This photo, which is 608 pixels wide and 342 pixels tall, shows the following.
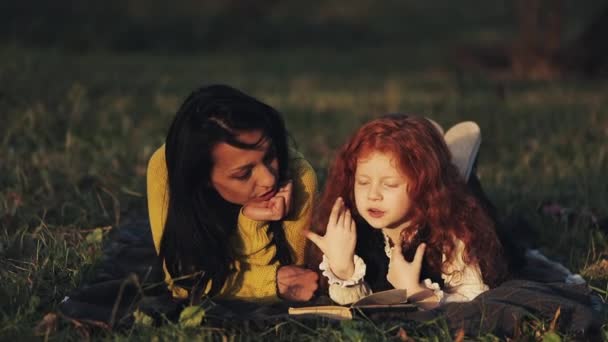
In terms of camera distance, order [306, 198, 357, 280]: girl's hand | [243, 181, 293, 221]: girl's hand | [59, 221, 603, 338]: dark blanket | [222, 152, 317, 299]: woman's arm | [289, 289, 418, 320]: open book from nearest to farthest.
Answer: [59, 221, 603, 338]: dark blanket, [289, 289, 418, 320]: open book, [306, 198, 357, 280]: girl's hand, [243, 181, 293, 221]: girl's hand, [222, 152, 317, 299]: woman's arm

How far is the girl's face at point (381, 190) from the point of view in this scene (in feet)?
12.8

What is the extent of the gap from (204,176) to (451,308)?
3.93 feet

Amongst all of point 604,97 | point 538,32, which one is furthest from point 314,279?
point 538,32

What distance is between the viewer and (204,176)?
4031 millimetres

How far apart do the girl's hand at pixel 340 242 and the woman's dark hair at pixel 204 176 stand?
355 millimetres

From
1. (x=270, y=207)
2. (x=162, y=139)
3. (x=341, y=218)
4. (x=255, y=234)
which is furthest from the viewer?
(x=162, y=139)

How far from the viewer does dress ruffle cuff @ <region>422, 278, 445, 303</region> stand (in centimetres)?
394

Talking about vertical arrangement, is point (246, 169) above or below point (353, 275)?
above

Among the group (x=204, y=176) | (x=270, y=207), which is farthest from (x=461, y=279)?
(x=204, y=176)

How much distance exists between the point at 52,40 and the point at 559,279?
1051 centimetres

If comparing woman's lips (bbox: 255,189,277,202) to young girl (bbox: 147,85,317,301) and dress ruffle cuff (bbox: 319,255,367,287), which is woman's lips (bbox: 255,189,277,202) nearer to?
young girl (bbox: 147,85,317,301)

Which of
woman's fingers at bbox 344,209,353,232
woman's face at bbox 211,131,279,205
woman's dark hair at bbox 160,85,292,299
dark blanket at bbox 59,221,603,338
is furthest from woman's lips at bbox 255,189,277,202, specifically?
dark blanket at bbox 59,221,603,338

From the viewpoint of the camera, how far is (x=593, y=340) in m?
3.59

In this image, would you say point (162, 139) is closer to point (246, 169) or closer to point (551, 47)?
point (246, 169)
